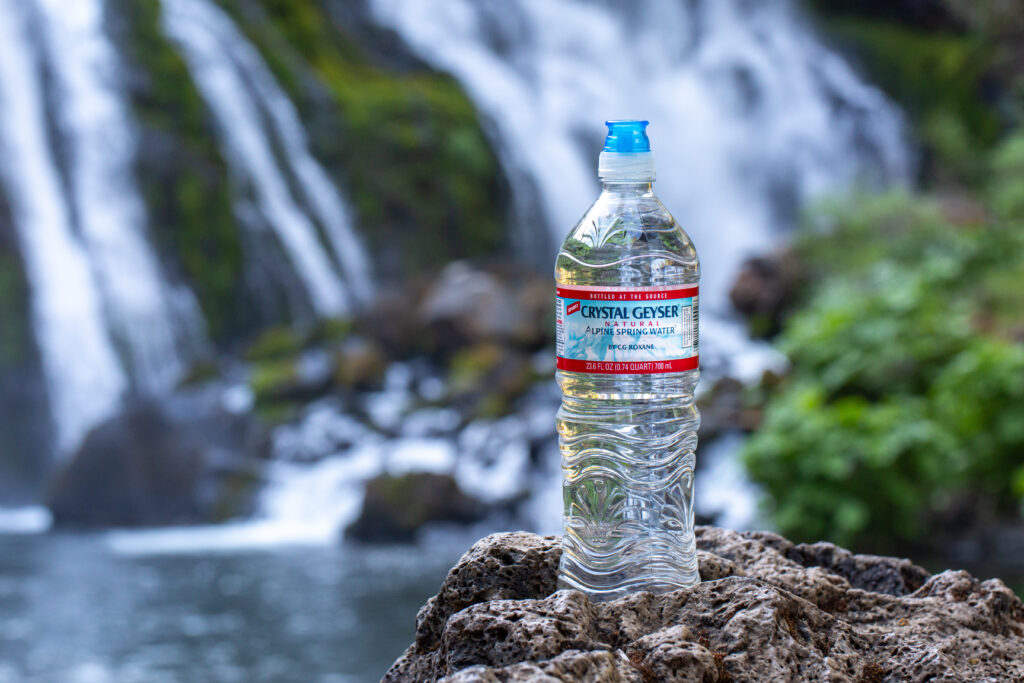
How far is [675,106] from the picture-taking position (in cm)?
1945

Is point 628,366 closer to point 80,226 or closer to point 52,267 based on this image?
point 52,267

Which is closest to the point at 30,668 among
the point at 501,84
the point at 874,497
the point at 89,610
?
the point at 89,610

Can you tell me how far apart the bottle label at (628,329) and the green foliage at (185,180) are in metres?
13.3

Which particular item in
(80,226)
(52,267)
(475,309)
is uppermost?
(80,226)

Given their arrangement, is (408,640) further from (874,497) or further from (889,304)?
(889,304)

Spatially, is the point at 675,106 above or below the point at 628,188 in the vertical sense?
above

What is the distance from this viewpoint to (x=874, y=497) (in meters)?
8.22

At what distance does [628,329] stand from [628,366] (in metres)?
0.07

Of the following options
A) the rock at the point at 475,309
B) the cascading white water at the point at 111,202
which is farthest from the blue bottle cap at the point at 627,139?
the cascading white water at the point at 111,202

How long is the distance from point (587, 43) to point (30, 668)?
14836 millimetres

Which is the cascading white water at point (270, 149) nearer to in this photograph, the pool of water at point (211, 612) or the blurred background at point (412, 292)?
the blurred background at point (412, 292)

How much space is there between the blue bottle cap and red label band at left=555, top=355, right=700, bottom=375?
443 millimetres

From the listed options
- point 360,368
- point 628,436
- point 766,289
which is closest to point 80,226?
point 360,368

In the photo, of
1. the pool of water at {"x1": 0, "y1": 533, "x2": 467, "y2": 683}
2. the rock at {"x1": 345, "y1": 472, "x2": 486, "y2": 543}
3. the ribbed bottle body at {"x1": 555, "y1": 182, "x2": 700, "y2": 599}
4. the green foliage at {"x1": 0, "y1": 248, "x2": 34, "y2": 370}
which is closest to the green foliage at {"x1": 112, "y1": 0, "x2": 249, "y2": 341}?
the green foliage at {"x1": 0, "y1": 248, "x2": 34, "y2": 370}
